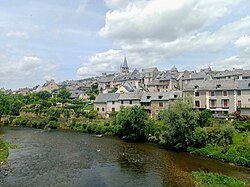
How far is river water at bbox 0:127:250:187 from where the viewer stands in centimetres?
2895

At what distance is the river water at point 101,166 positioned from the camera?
28953 mm

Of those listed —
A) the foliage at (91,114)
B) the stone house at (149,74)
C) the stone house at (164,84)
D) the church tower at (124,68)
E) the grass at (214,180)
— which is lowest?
the grass at (214,180)

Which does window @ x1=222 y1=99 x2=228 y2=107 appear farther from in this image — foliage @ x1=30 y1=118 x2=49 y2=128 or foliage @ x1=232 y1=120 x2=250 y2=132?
foliage @ x1=30 y1=118 x2=49 y2=128

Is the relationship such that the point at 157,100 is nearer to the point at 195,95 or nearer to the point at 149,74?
the point at 195,95

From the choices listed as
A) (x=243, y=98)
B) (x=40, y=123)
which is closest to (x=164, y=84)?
(x=243, y=98)

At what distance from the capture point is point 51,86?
498 feet

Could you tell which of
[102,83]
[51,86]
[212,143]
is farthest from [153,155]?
[51,86]

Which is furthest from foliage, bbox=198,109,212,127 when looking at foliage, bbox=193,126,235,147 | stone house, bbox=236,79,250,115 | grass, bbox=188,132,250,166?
stone house, bbox=236,79,250,115

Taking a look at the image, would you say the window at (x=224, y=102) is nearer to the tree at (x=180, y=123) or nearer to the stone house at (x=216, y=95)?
the stone house at (x=216, y=95)

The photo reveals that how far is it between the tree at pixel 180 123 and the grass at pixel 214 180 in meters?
11.7

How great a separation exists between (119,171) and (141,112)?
68.8 ft

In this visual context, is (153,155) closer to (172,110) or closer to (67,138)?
(172,110)

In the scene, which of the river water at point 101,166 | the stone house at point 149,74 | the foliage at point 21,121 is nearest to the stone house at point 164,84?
the stone house at point 149,74

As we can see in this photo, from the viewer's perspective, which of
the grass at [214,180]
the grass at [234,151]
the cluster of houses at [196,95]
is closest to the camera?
the grass at [214,180]
